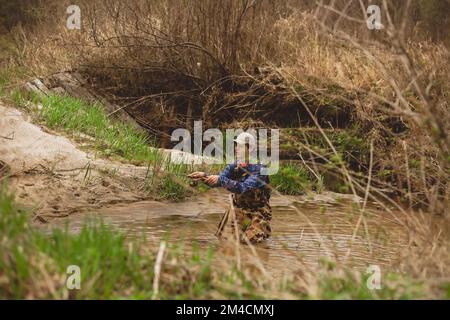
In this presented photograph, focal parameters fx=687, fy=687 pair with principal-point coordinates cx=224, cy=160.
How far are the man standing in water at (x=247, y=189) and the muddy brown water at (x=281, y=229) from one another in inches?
7.8

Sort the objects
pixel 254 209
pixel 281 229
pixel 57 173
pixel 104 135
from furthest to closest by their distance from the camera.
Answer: pixel 104 135 < pixel 57 173 < pixel 281 229 < pixel 254 209

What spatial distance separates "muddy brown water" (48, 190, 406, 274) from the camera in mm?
6668

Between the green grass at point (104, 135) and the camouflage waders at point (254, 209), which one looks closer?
the camouflage waders at point (254, 209)

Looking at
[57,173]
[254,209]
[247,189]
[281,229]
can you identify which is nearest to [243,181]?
[247,189]

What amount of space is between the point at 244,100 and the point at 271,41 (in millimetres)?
1222

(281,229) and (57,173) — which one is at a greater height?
(57,173)

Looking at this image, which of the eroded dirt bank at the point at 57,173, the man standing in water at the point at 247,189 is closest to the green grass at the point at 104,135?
the eroded dirt bank at the point at 57,173

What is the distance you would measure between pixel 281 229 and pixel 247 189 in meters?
1.08

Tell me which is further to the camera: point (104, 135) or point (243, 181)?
point (104, 135)

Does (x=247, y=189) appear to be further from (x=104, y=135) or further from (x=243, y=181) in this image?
(x=104, y=135)

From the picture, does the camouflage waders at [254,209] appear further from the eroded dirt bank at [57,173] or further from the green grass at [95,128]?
the green grass at [95,128]

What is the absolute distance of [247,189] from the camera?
7.63m

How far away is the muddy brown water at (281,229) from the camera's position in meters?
6.67

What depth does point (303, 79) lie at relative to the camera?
1174 cm
